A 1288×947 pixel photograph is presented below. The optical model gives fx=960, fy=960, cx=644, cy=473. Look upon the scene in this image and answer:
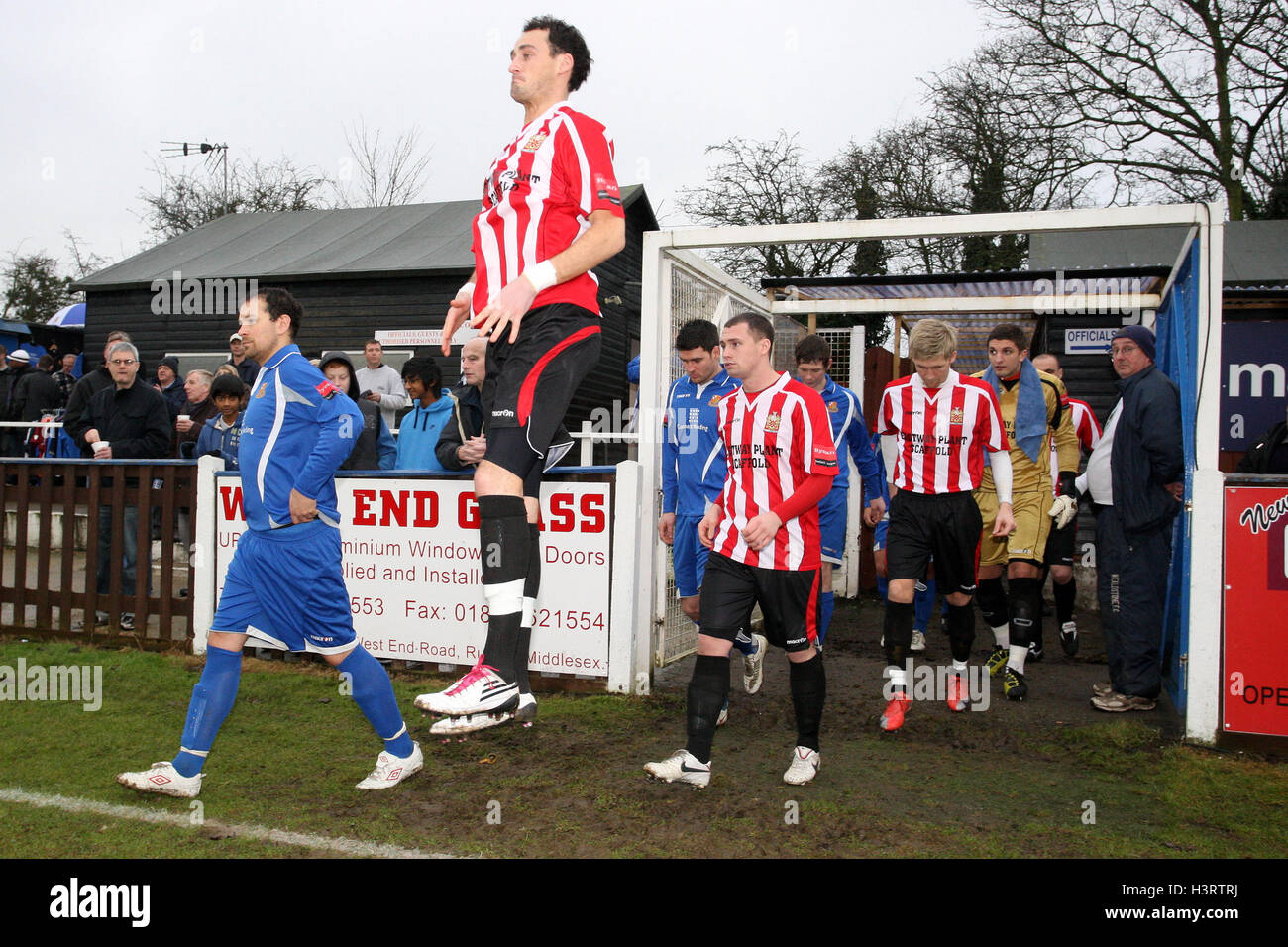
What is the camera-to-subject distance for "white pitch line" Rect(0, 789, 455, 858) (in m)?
3.61

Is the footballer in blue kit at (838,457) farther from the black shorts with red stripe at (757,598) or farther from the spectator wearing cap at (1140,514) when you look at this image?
the black shorts with red stripe at (757,598)

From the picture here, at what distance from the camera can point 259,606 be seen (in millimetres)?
4312

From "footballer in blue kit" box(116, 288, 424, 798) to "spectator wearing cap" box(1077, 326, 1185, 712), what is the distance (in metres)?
4.61

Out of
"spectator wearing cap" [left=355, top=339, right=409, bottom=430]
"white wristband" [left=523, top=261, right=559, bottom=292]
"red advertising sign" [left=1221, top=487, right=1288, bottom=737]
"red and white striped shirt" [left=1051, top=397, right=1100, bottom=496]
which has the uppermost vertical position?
"spectator wearing cap" [left=355, top=339, right=409, bottom=430]

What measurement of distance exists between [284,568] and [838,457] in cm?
391

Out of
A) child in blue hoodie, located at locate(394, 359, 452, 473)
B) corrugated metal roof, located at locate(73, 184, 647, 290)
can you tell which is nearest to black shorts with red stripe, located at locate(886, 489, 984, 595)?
child in blue hoodie, located at locate(394, 359, 452, 473)

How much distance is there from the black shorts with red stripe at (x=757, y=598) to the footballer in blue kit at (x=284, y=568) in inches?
60.4

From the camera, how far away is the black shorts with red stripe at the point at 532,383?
3.06 m

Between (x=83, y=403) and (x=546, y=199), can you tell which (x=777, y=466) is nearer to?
(x=546, y=199)

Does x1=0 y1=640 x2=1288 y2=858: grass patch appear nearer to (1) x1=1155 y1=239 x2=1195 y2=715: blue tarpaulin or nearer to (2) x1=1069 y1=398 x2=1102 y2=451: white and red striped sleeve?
(1) x1=1155 y1=239 x2=1195 y2=715: blue tarpaulin

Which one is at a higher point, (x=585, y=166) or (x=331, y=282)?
(x=331, y=282)

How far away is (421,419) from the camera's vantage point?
779cm

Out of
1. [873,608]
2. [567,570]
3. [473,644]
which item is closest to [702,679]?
[567,570]

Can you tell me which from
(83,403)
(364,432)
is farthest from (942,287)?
(83,403)
